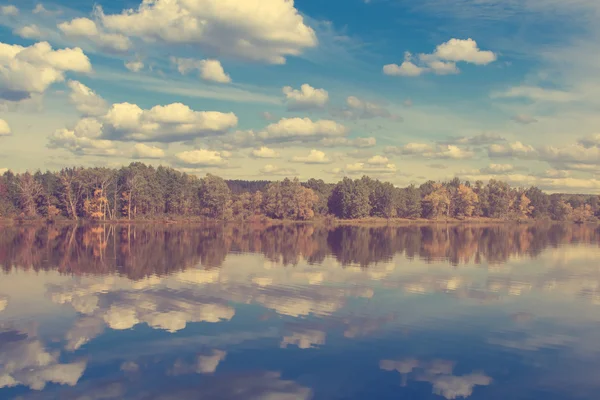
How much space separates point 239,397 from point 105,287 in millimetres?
24115

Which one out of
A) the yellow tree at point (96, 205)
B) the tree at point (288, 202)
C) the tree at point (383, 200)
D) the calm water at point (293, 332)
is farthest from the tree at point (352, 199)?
the calm water at point (293, 332)

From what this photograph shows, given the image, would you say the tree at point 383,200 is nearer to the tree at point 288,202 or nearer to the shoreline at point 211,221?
the shoreline at point 211,221

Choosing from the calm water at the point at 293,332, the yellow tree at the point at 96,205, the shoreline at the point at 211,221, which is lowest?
the shoreline at the point at 211,221

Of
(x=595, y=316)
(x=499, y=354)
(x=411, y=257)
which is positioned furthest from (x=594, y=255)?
(x=499, y=354)

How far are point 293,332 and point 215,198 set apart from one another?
12947cm

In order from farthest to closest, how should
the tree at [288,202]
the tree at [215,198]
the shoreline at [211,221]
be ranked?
the tree at [288,202] < the tree at [215,198] < the shoreline at [211,221]

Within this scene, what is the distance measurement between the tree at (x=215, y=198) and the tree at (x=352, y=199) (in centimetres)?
4512

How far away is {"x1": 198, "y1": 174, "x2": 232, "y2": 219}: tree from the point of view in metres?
154

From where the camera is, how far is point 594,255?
71.7m

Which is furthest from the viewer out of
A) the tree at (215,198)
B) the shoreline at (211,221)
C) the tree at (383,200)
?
the tree at (383,200)

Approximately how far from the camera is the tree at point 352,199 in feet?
579

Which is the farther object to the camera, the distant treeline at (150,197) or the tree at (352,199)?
the tree at (352,199)

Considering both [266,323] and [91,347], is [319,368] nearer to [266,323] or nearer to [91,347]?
[266,323]

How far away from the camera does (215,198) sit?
153250mm
